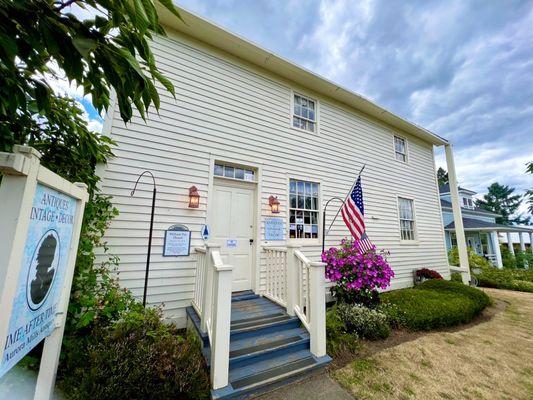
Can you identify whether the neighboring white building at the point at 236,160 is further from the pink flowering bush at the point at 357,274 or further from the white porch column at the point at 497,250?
the white porch column at the point at 497,250

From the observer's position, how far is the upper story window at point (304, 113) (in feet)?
18.7

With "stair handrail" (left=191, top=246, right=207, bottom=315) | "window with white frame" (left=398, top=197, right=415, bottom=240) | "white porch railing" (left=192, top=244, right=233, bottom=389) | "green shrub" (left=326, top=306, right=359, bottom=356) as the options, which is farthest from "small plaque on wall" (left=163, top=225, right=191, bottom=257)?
"window with white frame" (left=398, top=197, right=415, bottom=240)

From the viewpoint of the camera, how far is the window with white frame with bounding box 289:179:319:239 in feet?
16.8

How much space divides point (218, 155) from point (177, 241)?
72.9 inches

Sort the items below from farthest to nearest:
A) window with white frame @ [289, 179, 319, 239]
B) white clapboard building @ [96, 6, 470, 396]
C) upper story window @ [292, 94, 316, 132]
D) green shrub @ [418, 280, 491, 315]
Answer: upper story window @ [292, 94, 316, 132], green shrub @ [418, 280, 491, 315], window with white frame @ [289, 179, 319, 239], white clapboard building @ [96, 6, 470, 396]

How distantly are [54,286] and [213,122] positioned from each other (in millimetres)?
3729

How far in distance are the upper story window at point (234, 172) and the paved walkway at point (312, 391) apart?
3513 millimetres

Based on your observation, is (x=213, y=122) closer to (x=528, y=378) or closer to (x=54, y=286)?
(x=54, y=286)

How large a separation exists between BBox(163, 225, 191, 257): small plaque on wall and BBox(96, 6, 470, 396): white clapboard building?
88 mm

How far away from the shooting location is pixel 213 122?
14.7 ft

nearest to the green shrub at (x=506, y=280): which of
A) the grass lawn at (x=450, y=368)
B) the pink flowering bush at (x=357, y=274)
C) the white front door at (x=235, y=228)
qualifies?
the grass lawn at (x=450, y=368)

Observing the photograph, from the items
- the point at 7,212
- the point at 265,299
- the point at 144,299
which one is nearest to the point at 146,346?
the point at 144,299

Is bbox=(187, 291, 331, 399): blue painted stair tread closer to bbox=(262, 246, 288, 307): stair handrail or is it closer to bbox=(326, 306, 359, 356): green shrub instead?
bbox=(262, 246, 288, 307): stair handrail

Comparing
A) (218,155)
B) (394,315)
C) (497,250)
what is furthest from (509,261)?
(218,155)
